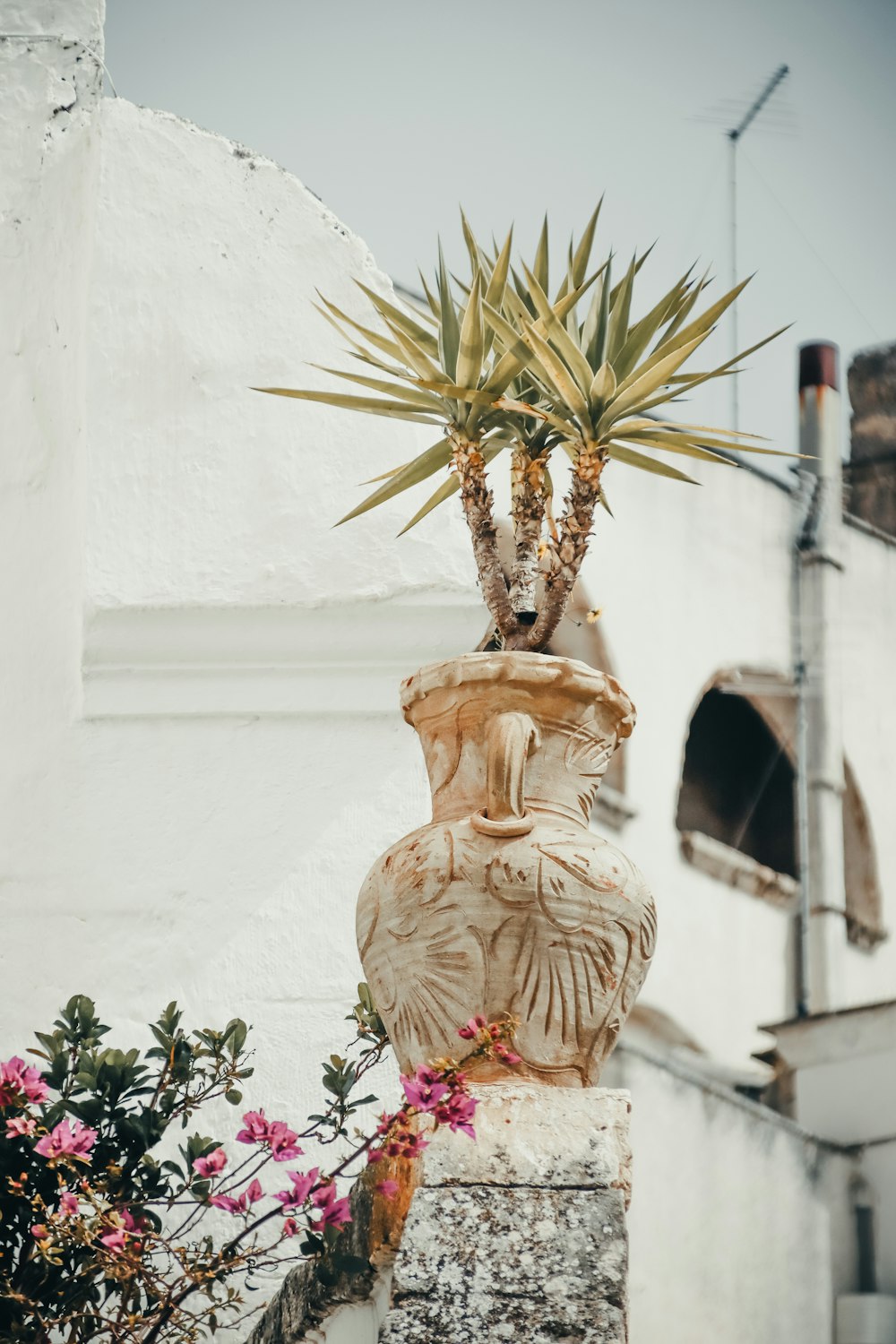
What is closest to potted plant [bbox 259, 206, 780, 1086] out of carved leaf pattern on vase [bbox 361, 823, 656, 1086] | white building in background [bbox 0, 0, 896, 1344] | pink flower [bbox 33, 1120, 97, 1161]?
carved leaf pattern on vase [bbox 361, 823, 656, 1086]

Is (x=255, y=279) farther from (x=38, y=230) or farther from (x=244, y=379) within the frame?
(x=38, y=230)

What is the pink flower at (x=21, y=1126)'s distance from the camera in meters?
2.47

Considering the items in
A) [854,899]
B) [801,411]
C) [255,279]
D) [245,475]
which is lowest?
[245,475]

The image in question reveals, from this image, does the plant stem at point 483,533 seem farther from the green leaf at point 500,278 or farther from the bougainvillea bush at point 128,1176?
the bougainvillea bush at point 128,1176

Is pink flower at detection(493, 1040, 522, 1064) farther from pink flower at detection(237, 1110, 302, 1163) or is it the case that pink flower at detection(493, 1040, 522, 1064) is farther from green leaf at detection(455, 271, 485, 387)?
green leaf at detection(455, 271, 485, 387)

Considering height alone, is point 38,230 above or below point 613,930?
above

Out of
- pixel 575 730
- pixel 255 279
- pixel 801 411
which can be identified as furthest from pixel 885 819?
pixel 575 730

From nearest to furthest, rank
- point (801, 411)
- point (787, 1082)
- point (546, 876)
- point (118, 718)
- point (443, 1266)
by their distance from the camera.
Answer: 1. point (443, 1266)
2. point (546, 876)
3. point (118, 718)
4. point (787, 1082)
5. point (801, 411)

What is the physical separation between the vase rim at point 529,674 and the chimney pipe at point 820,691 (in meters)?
12.1

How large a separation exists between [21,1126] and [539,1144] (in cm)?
75

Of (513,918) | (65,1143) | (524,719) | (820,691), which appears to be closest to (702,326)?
(524,719)

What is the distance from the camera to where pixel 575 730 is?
8.47ft

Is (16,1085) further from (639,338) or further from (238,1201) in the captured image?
(639,338)

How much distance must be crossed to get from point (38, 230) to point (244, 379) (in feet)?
1.84
